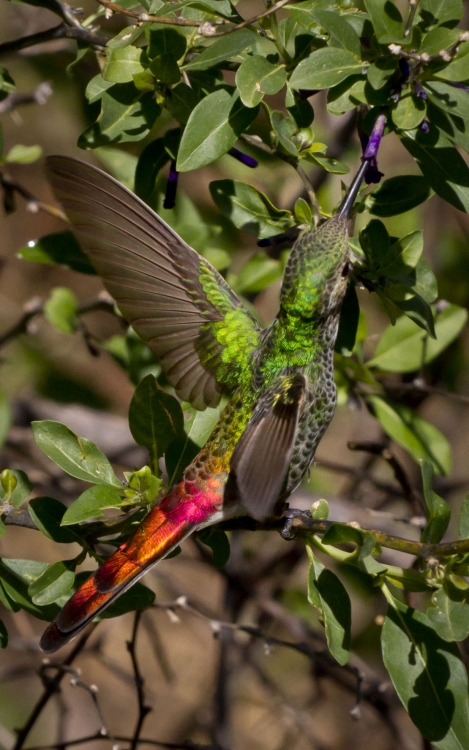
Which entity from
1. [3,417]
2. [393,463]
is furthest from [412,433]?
[3,417]

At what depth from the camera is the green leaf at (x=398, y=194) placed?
1.74 metres

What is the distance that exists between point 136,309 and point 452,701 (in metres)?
1.17

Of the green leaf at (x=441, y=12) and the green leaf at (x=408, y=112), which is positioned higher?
the green leaf at (x=441, y=12)

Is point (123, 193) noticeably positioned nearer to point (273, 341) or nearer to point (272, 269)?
point (273, 341)

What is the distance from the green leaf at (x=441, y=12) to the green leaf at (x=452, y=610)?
3.60 ft

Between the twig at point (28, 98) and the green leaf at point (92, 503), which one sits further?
the twig at point (28, 98)

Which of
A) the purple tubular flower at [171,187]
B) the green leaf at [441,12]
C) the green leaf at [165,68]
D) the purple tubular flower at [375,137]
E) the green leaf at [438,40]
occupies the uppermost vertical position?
the green leaf at [165,68]

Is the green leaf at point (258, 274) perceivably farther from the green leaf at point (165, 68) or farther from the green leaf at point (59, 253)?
the green leaf at point (165, 68)

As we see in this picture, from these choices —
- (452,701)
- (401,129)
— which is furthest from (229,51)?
(452,701)

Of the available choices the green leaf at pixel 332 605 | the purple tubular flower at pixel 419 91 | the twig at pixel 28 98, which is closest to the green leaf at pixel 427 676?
the green leaf at pixel 332 605

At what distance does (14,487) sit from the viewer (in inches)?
67.9

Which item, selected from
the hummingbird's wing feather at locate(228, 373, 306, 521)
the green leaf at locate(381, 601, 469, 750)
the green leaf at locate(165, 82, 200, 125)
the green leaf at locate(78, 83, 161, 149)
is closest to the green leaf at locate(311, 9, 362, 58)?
the green leaf at locate(165, 82, 200, 125)

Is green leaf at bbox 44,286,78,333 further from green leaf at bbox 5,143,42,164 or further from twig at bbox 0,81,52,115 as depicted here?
twig at bbox 0,81,52,115

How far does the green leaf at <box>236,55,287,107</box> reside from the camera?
155 cm
